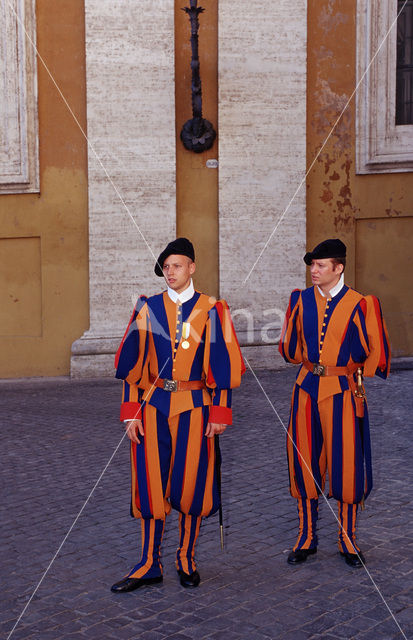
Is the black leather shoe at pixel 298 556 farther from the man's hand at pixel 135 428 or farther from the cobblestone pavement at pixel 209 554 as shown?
the man's hand at pixel 135 428

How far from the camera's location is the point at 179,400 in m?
4.06

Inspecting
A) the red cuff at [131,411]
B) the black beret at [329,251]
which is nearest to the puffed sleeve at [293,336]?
the black beret at [329,251]

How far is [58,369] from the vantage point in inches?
439

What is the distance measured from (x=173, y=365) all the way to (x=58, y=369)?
287 inches

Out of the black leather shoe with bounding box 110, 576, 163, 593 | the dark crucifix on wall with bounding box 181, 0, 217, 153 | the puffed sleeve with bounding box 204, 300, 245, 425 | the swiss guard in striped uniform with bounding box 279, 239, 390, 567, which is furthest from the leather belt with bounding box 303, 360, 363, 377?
the dark crucifix on wall with bounding box 181, 0, 217, 153

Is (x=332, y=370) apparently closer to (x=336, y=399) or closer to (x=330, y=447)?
(x=336, y=399)

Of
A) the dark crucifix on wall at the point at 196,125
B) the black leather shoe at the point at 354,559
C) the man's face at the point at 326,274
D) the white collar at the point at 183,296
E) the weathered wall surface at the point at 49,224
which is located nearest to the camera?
the white collar at the point at 183,296

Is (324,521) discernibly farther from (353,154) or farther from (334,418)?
(353,154)

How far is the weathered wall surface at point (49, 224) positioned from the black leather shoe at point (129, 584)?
7.21m

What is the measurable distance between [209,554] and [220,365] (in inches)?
47.2

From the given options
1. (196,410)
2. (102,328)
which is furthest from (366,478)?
(102,328)

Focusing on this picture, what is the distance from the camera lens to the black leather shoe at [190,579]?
4.09m

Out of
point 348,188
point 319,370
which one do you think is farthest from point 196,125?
point 319,370

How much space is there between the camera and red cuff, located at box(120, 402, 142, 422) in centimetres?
409
